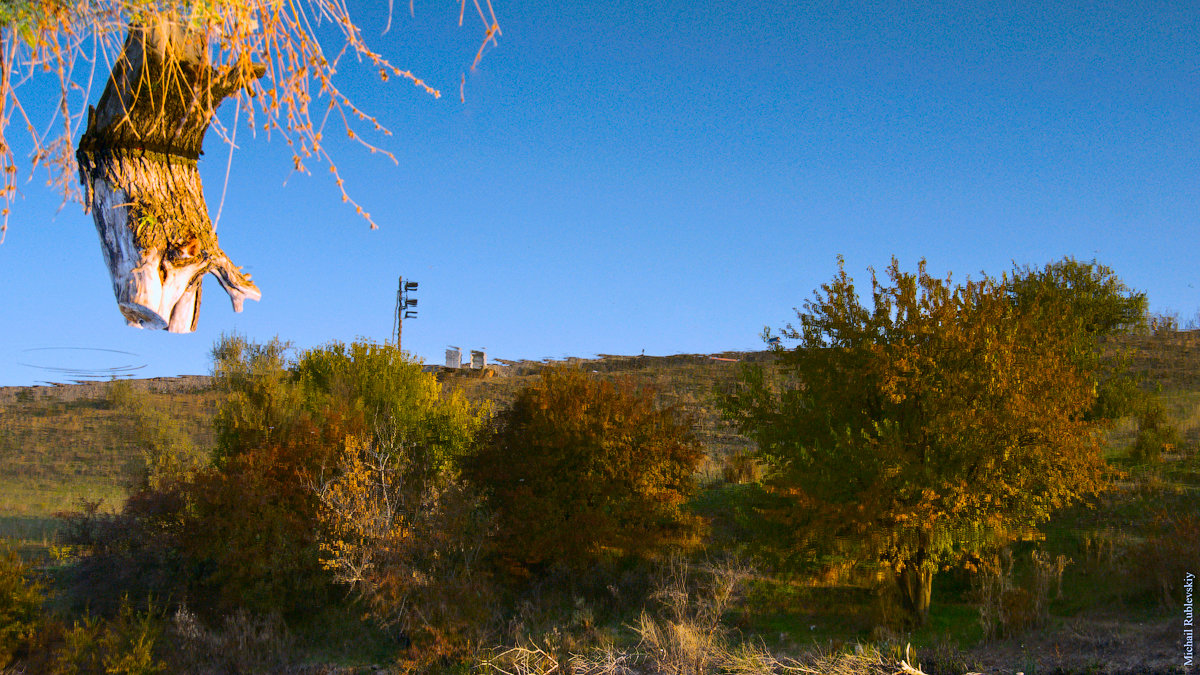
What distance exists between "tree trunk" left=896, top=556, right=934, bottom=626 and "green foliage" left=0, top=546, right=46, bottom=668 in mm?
19225

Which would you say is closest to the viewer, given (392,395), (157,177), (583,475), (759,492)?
(157,177)

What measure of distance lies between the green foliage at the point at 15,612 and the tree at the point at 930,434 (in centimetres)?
1662

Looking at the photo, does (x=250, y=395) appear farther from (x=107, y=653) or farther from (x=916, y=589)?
(x=916, y=589)

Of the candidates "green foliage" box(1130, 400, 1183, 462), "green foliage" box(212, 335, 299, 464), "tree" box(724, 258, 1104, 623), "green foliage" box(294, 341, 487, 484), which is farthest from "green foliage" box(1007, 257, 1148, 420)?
"green foliage" box(212, 335, 299, 464)

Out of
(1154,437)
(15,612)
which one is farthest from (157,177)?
(1154,437)

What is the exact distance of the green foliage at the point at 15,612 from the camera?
58.4 feet

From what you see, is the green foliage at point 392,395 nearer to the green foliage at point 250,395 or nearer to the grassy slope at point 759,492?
the green foliage at point 250,395

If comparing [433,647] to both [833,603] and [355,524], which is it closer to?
[355,524]

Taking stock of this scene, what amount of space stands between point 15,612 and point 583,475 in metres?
13.4

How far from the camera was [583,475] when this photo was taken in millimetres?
22203

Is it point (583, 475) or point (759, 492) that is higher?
point (583, 475)

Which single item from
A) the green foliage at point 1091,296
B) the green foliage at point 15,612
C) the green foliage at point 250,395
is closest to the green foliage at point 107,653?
the green foliage at point 15,612

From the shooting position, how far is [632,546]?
856 inches

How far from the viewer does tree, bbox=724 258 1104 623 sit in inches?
635
